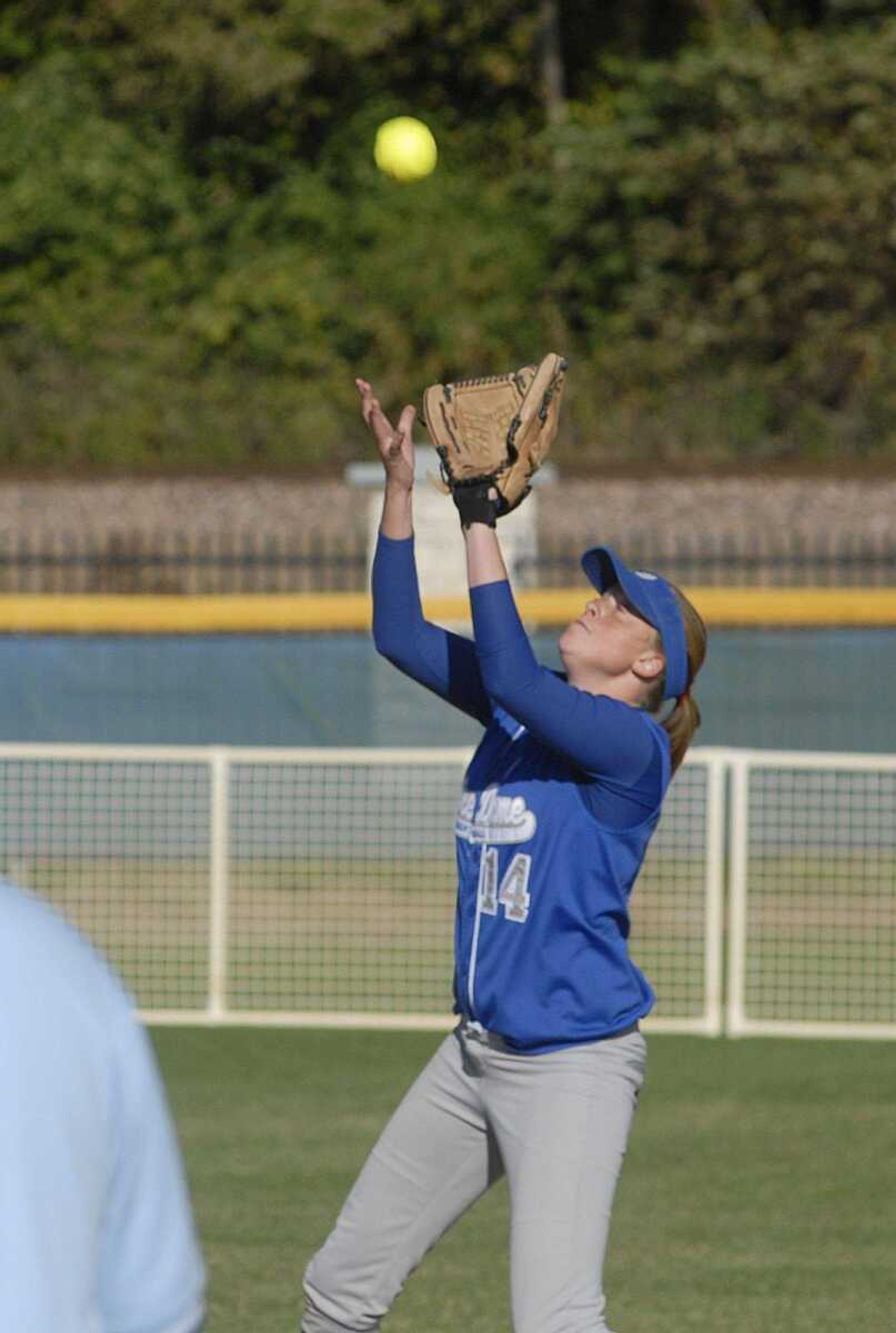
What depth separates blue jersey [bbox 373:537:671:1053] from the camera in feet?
13.1

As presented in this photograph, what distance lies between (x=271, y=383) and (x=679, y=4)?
777 cm

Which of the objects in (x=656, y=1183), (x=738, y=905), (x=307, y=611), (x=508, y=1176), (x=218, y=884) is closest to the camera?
(x=508, y=1176)

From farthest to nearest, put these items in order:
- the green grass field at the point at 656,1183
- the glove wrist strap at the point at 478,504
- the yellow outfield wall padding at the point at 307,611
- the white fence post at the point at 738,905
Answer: the yellow outfield wall padding at the point at 307,611
the white fence post at the point at 738,905
the green grass field at the point at 656,1183
the glove wrist strap at the point at 478,504

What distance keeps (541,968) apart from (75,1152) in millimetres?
2459

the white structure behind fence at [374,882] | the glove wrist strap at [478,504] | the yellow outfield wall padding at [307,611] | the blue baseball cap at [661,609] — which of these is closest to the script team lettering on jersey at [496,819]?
the blue baseball cap at [661,609]

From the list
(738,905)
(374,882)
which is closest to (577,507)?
(374,882)

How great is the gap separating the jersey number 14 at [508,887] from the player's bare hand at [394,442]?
0.75 m

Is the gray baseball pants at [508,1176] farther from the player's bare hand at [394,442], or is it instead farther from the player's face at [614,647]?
the player's bare hand at [394,442]

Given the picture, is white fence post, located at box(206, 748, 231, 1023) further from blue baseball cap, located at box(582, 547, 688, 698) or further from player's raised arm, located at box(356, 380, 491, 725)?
blue baseball cap, located at box(582, 547, 688, 698)

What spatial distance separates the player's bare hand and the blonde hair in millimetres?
569

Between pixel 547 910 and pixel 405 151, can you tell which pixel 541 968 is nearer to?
pixel 547 910

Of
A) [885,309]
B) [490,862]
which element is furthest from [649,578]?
[885,309]

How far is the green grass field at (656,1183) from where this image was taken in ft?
19.4

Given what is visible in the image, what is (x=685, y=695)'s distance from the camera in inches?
169
